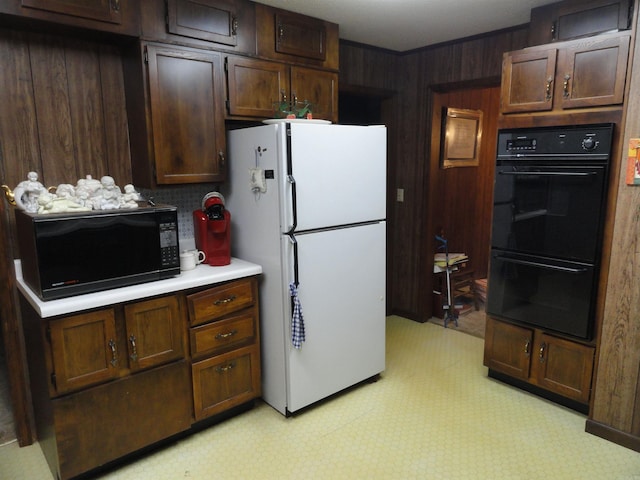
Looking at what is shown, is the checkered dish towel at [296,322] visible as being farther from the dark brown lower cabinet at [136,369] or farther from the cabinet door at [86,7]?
the cabinet door at [86,7]

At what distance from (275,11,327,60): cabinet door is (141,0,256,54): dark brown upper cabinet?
7.2 inches

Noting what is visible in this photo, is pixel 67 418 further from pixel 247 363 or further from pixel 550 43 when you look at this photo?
pixel 550 43

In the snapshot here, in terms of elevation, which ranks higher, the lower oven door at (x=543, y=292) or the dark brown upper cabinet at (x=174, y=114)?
the dark brown upper cabinet at (x=174, y=114)

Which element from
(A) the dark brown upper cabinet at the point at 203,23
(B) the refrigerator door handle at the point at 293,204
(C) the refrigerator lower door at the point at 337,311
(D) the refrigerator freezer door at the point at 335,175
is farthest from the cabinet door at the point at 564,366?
(A) the dark brown upper cabinet at the point at 203,23

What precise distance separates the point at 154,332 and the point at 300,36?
77.2 inches

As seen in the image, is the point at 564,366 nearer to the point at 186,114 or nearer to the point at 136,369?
the point at 136,369

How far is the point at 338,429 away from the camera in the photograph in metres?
2.43

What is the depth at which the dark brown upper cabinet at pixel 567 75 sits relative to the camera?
2.18 m

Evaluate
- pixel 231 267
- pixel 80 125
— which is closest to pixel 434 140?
pixel 231 267

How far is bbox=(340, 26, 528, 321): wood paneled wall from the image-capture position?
3318 mm

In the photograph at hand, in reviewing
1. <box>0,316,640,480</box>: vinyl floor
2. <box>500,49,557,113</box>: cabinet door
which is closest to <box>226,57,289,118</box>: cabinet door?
<box>500,49,557,113</box>: cabinet door

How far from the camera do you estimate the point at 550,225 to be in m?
2.48

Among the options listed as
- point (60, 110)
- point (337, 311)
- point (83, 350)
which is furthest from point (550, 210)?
point (60, 110)

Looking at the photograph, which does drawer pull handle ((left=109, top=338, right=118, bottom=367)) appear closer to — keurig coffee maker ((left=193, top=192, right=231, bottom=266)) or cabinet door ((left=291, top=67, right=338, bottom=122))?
keurig coffee maker ((left=193, top=192, right=231, bottom=266))
